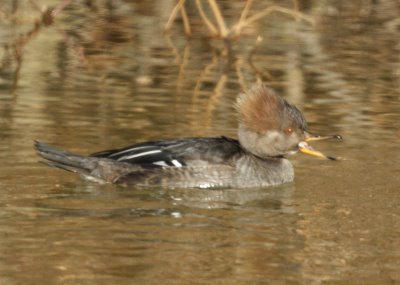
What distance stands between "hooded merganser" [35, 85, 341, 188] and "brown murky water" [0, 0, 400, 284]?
144mm

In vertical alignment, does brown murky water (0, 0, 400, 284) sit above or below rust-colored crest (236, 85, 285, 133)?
below

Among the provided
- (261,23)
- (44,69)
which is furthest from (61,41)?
(261,23)

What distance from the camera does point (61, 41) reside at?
55.4ft

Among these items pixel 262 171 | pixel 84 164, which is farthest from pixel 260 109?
pixel 84 164

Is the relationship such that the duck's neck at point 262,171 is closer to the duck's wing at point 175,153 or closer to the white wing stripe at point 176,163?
the duck's wing at point 175,153

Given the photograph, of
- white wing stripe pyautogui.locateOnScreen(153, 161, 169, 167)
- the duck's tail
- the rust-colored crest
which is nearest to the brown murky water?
the duck's tail

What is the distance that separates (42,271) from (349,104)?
21.7ft

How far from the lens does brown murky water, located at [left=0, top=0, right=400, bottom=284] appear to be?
791 cm

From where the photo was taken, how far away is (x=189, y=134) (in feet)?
39.3

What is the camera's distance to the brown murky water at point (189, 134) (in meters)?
7.91

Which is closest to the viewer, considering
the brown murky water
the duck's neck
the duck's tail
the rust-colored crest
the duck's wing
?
the brown murky water

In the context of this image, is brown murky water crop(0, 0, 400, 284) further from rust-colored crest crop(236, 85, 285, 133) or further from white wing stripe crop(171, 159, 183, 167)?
rust-colored crest crop(236, 85, 285, 133)

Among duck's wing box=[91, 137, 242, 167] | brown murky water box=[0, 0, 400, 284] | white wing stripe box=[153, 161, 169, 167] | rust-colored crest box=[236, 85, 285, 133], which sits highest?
rust-colored crest box=[236, 85, 285, 133]

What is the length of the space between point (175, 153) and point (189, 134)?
5.57 feet
